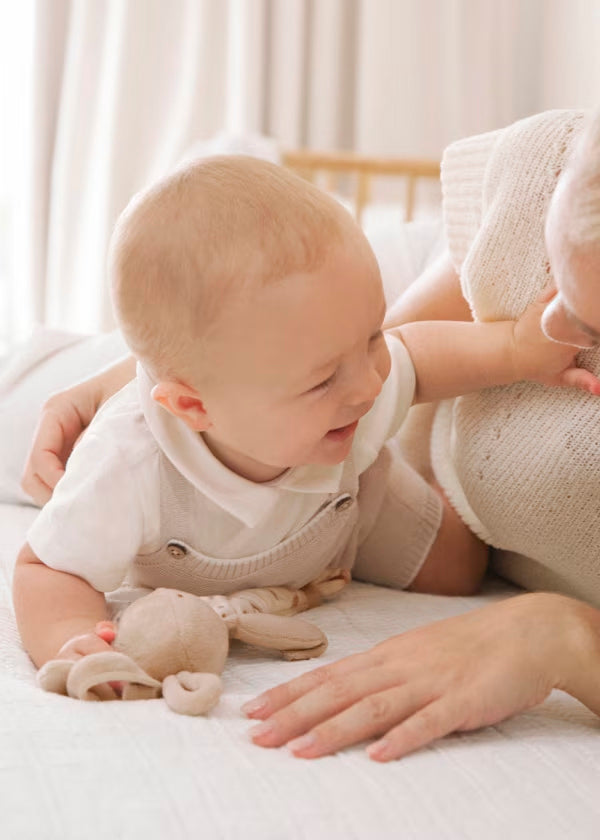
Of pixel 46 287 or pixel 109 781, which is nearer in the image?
pixel 109 781

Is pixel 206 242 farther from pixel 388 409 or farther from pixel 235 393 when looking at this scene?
pixel 388 409

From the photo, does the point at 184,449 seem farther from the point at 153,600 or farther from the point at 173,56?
the point at 173,56

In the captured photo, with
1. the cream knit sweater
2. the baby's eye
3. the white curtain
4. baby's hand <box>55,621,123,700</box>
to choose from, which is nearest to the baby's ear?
the baby's eye

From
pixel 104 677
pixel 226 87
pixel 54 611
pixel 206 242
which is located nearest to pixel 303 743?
pixel 104 677

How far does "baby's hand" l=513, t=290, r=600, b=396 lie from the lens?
3.50 ft

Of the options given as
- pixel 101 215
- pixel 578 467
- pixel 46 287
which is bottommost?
pixel 46 287

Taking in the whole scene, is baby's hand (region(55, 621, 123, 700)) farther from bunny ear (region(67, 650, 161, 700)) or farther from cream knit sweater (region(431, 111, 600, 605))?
cream knit sweater (region(431, 111, 600, 605))

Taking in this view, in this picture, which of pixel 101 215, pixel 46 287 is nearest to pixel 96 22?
pixel 101 215

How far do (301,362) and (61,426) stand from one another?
408 millimetres

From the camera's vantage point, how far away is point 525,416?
1.13 m

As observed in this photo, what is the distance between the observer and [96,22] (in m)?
3.23

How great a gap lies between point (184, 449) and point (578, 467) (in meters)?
0.38

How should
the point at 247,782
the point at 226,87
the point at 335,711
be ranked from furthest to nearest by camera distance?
the point at 226,87 → the point at 335,711 → the point at 247,782

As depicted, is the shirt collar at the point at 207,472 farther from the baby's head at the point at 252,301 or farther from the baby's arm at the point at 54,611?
the baby's arm at the point at 54,611
